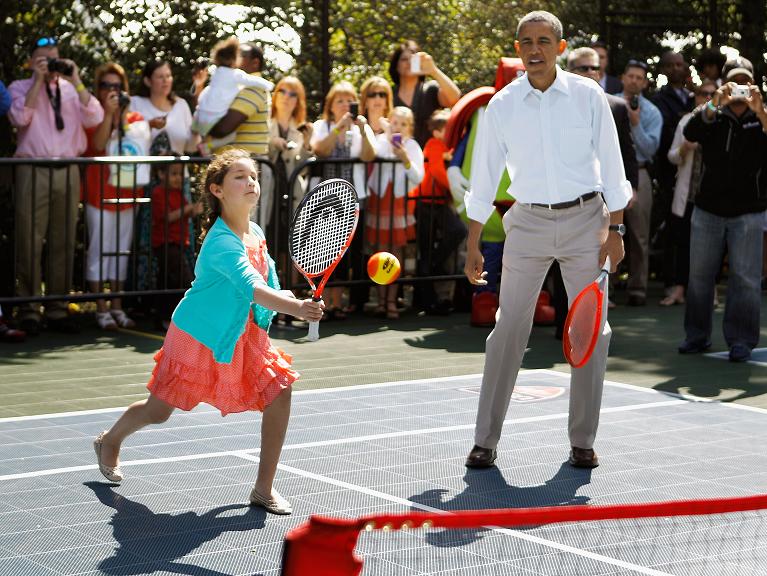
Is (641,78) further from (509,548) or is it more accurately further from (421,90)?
(509,548)

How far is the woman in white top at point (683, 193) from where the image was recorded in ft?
47.0

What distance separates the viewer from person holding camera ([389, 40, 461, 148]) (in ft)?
45.9

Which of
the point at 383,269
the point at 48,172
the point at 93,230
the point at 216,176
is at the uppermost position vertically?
the point at 216,176

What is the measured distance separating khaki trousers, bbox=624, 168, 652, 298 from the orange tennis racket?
8.12 metres

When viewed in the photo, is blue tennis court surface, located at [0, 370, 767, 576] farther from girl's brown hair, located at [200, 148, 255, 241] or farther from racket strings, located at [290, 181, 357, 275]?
girl's brown hair, located at [200, 148, 255, 241]

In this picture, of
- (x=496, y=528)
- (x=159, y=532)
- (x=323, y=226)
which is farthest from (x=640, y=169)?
(x=159, y=532)

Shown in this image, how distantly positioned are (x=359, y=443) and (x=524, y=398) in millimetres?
1836

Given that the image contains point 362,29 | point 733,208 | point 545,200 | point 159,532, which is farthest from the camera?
point 362,29

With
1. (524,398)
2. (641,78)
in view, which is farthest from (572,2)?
(524,398)

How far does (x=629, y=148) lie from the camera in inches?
452

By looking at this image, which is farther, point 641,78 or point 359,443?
point 641,78

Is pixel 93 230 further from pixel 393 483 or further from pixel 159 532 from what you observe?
pixel 159 532

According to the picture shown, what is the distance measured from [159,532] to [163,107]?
752cm

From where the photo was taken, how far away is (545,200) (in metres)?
7.34
